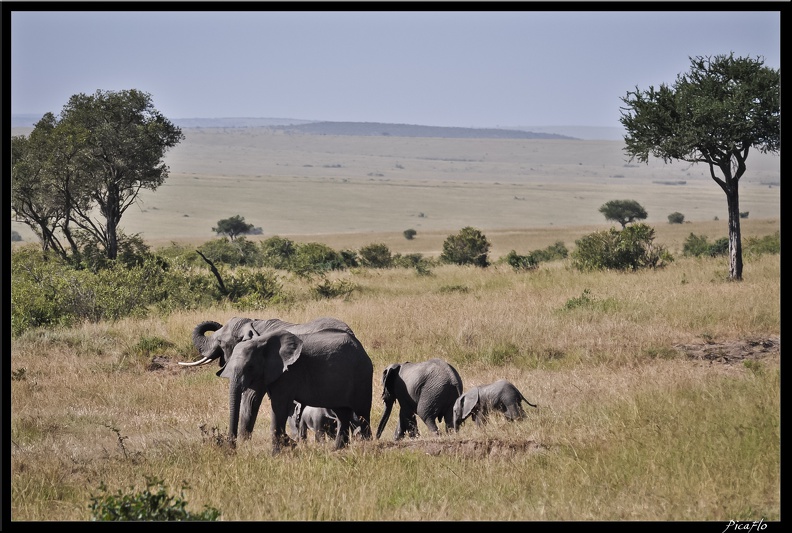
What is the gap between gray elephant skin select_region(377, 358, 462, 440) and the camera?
11.1 metres

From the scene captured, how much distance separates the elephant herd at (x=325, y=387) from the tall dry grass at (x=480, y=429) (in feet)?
1.42

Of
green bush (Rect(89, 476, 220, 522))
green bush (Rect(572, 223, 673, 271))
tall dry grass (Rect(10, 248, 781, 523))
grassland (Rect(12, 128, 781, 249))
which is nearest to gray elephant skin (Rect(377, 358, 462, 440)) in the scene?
tall dry grass (Rect(10, 248, 781, 523))

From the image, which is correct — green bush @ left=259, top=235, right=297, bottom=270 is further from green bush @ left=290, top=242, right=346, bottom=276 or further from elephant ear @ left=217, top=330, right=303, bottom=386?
elephant ear @ left=217, top=330, right=303, bottom=386

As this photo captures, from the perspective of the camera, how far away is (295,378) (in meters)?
10.1

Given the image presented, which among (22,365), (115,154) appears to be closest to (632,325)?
(22,365)

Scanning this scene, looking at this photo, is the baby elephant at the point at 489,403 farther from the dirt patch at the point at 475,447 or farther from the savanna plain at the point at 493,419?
the dirt patch at the point at 475,447

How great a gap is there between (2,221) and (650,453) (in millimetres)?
5361

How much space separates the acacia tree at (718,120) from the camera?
22.5 m

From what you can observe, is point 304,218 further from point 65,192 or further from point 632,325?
point 632,325

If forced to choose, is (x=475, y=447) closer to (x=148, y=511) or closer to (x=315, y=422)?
(x=315, y=422)

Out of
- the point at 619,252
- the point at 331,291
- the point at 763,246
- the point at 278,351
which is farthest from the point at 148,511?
the point at 763,246

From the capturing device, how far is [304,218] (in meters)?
126
